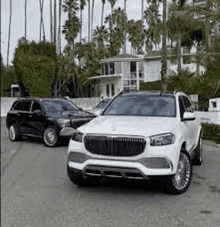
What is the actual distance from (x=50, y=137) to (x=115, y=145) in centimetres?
724

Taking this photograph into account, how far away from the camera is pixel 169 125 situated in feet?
19.6

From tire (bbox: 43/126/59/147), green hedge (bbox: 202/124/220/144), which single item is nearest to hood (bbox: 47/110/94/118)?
tire (bbox: 43/126/59/147)

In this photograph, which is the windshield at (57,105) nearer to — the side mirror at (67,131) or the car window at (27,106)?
the car window at (27,106)

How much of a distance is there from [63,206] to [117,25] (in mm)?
69704

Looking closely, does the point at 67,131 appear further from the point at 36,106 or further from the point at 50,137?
the point at 36,106

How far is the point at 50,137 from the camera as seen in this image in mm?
12469

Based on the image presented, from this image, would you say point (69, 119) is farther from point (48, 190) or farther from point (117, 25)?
point (117, 25)

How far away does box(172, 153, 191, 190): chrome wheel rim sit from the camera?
5911 millimetres

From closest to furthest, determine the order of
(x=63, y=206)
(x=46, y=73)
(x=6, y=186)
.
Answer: (x=6, y=186), (x=63, y=206), (x=46, y=73)

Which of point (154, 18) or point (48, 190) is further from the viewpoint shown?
point (154, 18)

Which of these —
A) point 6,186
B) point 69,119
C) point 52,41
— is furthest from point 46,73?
point 6,186

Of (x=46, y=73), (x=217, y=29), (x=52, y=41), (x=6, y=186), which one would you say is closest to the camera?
(x=6, y=186)

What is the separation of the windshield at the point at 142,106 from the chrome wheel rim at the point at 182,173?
990mm

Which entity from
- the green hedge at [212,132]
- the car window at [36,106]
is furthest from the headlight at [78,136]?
the green hedge at [212,132]
